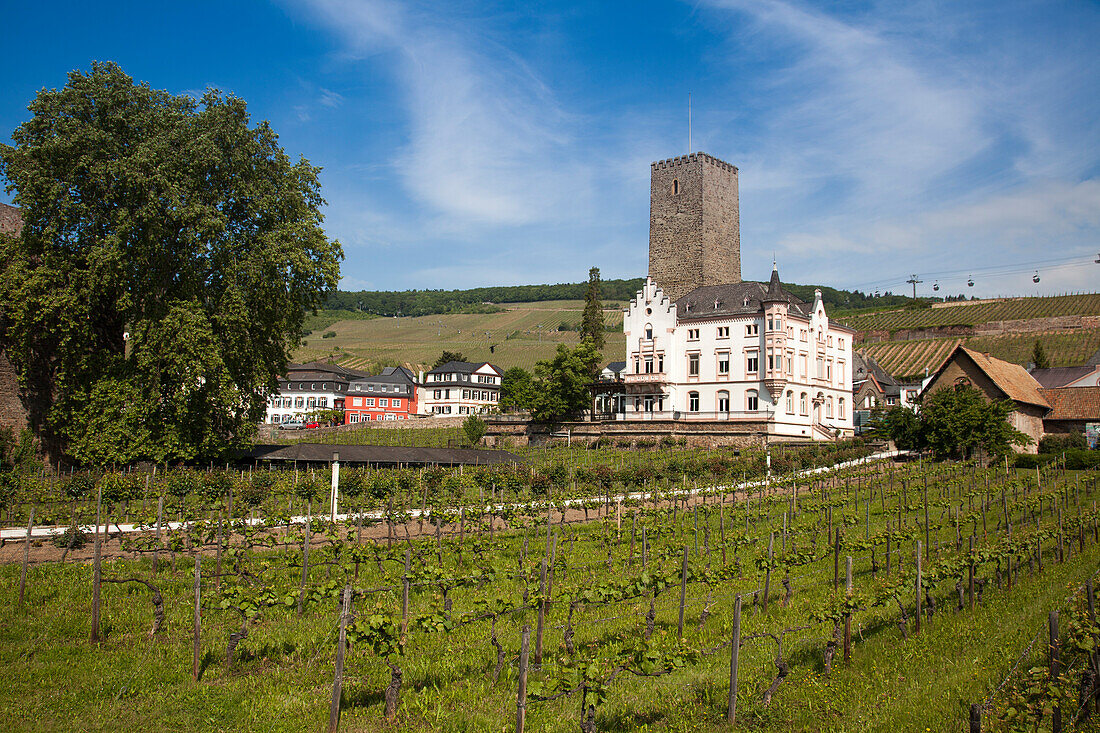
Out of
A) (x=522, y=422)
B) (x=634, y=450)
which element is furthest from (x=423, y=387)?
(x=634, y=450)

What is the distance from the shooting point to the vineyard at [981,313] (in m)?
121

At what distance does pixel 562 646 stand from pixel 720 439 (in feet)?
150

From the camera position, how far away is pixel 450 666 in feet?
37.4

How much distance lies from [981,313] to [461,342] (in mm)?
101131

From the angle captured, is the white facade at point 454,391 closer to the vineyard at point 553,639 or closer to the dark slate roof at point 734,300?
the dark slate roof at point 734,300

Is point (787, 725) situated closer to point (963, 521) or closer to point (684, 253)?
point (963, 521)

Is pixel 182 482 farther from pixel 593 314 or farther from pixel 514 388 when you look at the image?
pixel 514 388

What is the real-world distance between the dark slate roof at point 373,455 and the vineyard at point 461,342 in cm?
8773

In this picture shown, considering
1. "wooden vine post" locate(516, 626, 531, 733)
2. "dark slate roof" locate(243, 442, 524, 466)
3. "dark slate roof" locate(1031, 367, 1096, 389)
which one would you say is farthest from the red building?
"wooden vine post" locate(516, 626, 531, 733)

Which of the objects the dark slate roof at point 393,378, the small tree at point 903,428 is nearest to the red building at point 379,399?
the dark slate roof at point 393,378

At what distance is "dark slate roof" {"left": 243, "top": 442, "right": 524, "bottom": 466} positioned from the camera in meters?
41.1

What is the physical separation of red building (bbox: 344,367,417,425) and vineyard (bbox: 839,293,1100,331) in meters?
80.7

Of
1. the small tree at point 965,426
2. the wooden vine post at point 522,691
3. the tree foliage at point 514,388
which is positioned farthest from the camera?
the tree foliage at point 514,388

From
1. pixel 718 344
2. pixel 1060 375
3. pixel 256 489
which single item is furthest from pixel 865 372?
pixel 256 489
